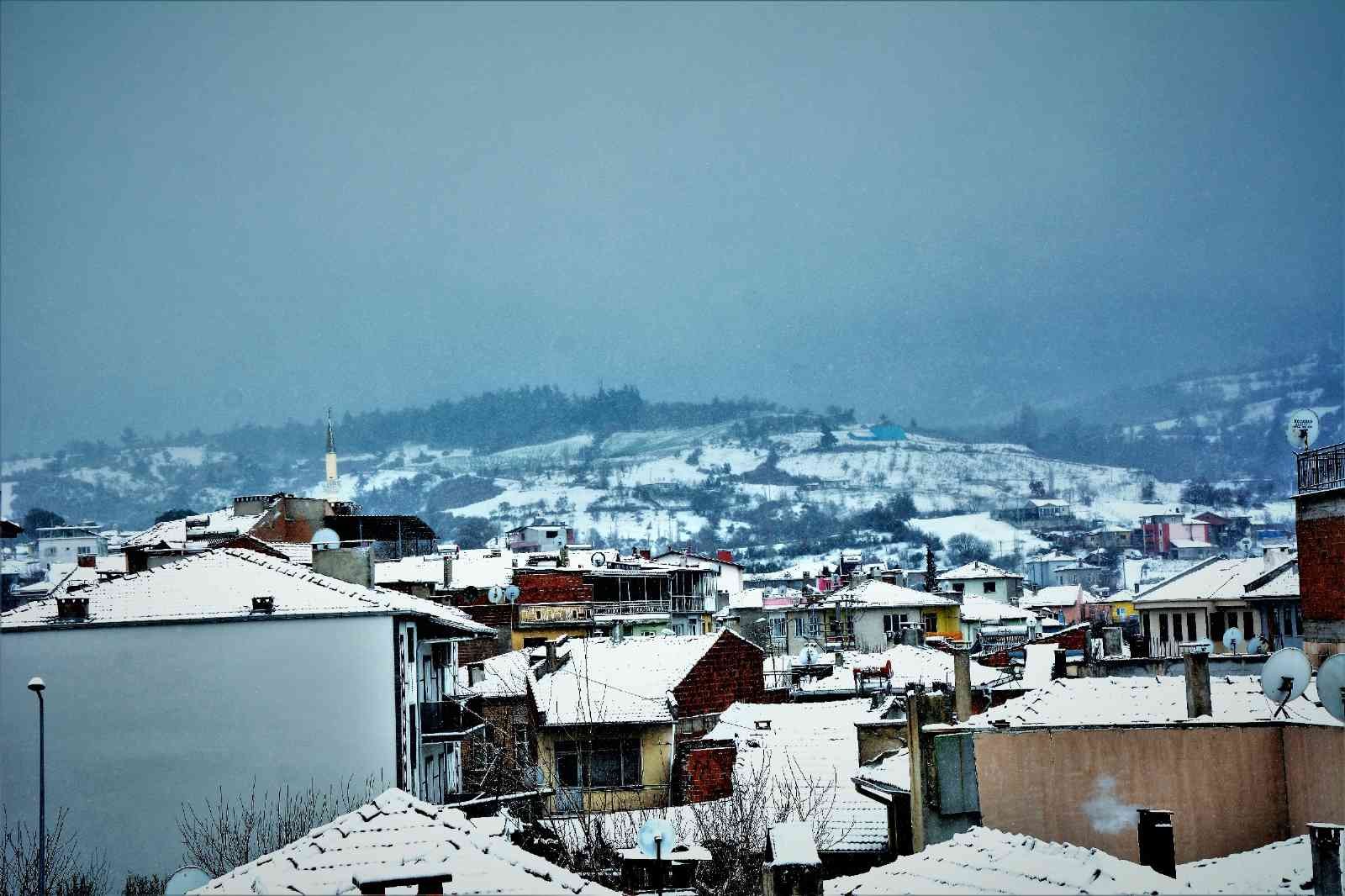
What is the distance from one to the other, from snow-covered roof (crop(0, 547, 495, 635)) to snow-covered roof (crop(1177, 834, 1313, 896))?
670 inches

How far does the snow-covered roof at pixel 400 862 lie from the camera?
12.2 meters

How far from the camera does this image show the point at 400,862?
41.4ft

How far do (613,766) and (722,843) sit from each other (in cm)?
1065

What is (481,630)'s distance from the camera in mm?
33812

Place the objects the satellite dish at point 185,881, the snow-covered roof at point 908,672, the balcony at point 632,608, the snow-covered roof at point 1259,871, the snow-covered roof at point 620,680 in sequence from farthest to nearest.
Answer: the balcony at point 632,608, the snow-covered roof at point 908,672, the snow-covered roof at point 620,680, the satellite dish at point 185,881, the snow-covered roof at point 1259,871

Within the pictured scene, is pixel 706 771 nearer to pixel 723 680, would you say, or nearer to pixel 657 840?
pixel 723 680

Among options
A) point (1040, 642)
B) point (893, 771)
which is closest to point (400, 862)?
point (893, 771)

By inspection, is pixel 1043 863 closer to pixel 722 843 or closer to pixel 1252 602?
pixel 722 843

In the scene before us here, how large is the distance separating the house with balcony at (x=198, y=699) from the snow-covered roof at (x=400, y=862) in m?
14.1

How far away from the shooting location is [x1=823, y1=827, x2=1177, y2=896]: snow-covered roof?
37.6 ft

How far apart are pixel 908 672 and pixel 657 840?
32.0 m

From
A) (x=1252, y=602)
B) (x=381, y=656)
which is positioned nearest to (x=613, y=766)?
(x=381, y=656)

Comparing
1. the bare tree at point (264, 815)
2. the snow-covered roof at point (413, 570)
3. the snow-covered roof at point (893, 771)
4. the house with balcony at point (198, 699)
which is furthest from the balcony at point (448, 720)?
the snow-covered roof at point (413, 570)

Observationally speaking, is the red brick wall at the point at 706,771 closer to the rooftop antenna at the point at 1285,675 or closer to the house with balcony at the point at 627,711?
the house with balcony at the point at 627,711
